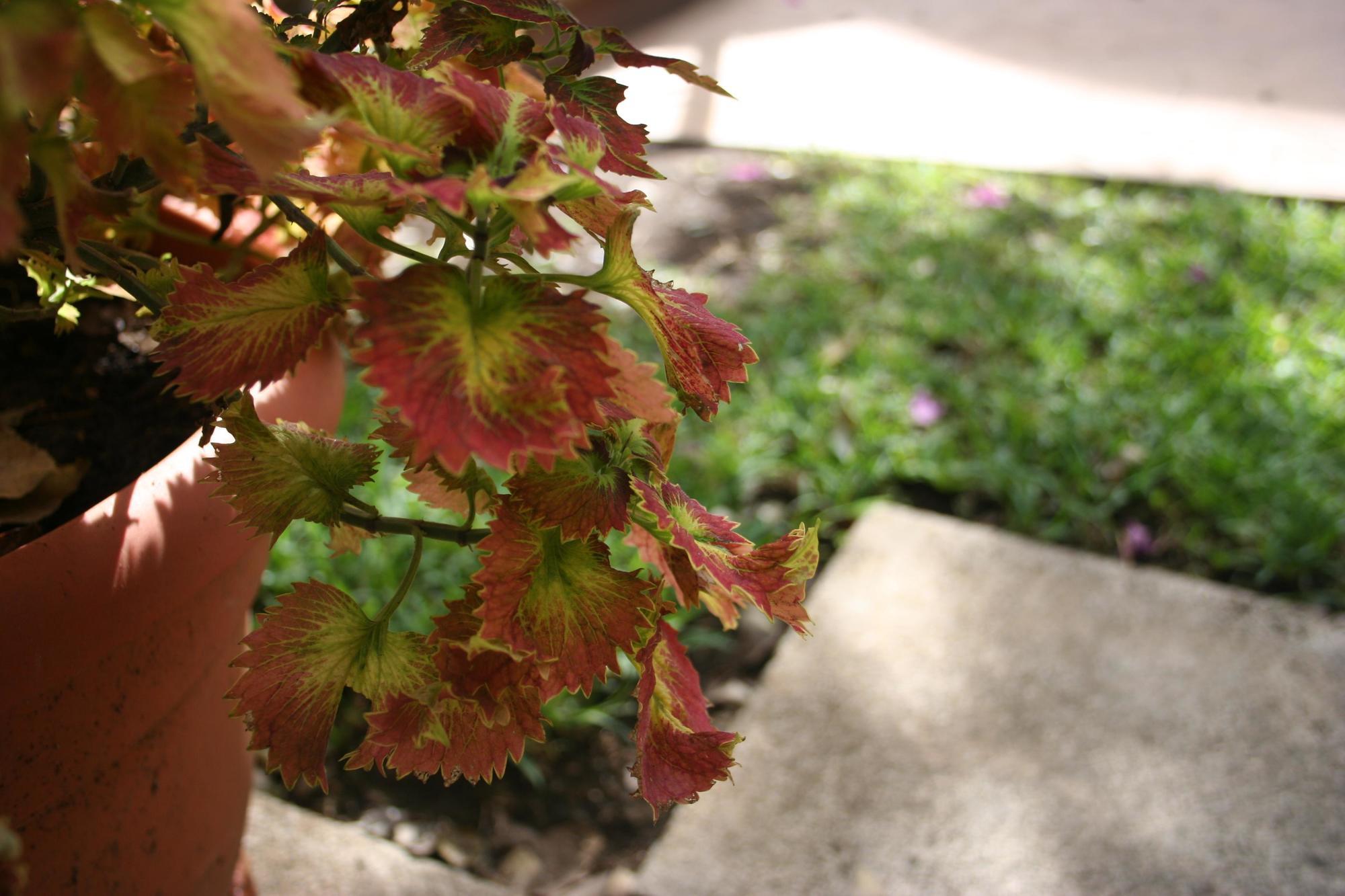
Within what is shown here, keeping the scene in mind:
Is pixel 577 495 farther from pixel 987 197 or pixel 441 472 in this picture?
pixel 987 197

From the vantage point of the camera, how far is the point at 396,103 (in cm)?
51

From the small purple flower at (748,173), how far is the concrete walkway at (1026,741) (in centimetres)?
162

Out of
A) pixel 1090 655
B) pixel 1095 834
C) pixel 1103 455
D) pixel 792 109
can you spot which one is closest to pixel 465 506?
pixel 1095 834

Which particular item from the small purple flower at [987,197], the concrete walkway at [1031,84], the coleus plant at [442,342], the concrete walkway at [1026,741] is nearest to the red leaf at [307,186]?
the coleus plant at [442,342]

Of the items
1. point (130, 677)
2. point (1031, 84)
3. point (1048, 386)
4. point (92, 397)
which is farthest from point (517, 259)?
point (1031, 84)

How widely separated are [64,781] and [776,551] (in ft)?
1.75

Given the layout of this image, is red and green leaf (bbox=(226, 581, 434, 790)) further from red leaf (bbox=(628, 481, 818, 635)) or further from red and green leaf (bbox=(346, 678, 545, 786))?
red leaf (bbox=(628, 481, 818, 635))

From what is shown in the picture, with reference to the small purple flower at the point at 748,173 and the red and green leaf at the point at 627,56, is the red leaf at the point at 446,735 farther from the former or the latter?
the small purple flower at the point at 748,173

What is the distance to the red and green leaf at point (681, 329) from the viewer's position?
0.54 metres

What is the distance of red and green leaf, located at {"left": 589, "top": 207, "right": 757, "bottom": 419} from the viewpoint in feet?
1.79

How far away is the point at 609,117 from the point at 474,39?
90 millimetres

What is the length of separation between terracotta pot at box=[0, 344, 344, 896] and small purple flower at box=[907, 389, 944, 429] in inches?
55.2

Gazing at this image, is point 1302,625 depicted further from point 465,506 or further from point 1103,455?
point 465,506

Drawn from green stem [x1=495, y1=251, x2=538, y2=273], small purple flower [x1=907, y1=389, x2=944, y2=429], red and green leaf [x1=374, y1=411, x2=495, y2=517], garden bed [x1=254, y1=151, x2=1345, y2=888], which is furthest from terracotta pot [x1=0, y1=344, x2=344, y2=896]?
small purple flower [x1=907, y1=389, x2=944, y2=429]
